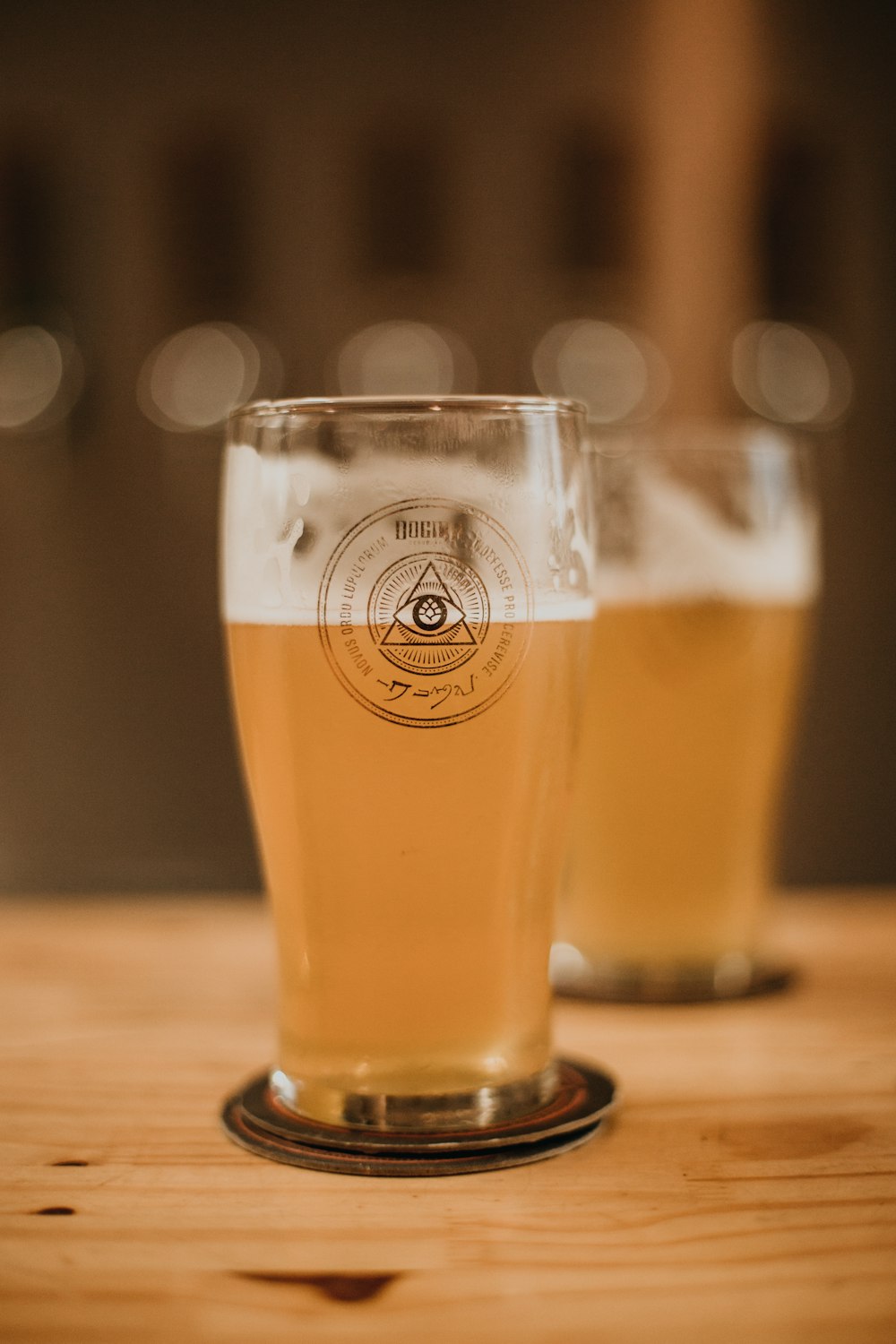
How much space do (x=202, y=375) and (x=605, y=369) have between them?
3.40ft

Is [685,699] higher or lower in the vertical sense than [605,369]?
lower

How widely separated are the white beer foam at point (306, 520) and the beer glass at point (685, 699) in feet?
0.95

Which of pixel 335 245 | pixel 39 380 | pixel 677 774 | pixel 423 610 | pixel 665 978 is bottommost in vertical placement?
pixel 665 978

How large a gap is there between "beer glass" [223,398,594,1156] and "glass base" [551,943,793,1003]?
254mm

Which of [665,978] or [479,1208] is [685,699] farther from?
[479,1208]

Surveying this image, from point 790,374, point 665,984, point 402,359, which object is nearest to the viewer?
point 665,984

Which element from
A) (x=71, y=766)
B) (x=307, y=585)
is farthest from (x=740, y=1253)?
(x=71, y=766)

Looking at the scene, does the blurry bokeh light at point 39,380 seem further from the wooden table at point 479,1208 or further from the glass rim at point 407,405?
the glass rim at point 407,405

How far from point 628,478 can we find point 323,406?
37 cm

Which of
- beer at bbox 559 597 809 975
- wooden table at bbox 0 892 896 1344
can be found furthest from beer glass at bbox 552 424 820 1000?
wooden table at bbox 0 892 896 1344

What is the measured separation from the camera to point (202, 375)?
3.92 meters

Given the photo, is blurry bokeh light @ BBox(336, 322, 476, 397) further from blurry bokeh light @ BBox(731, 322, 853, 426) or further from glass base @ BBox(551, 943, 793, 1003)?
glass base @ BBox(551, 943, 793, 1003)

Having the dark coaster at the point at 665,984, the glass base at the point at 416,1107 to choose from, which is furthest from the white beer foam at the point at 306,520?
the dark coaster at the point at 665,984

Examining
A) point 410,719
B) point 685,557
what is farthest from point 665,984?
point 410,719
